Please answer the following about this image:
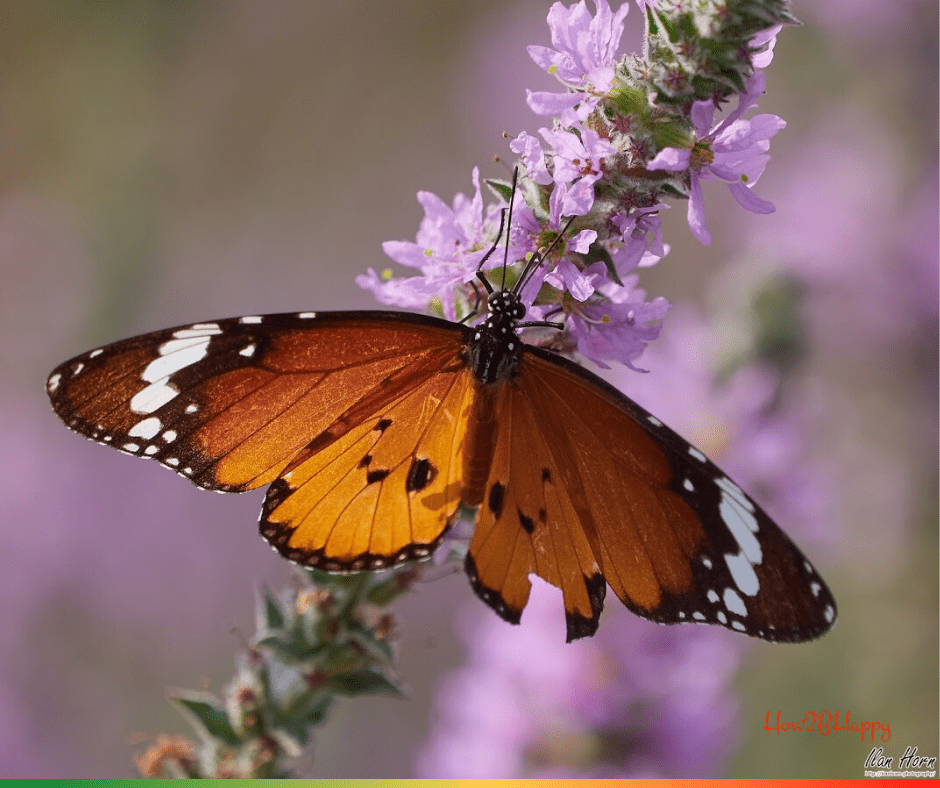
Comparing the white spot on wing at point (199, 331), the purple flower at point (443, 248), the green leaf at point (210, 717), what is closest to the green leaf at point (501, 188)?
the purple flower at point (443, 248)

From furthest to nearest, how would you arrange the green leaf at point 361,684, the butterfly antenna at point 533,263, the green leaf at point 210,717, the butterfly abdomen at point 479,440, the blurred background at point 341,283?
1. the blurred background at point 341,283
2. the green leaf at point 210,717
3. the green leaf at point 361,684
4. the butterfly abdomen at point 479,440
5. the butterfly antenna at point 533,263

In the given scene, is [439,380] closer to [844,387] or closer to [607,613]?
[607,613]

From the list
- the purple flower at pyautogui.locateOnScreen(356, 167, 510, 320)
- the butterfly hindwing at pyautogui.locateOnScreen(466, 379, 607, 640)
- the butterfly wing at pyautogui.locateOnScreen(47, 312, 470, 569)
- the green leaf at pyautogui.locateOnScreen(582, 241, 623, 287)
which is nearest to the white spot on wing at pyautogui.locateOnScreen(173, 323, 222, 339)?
the butterfly wing at pyautogui.locateOnScreen(47, 312, 470, 569)

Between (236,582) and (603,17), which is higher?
(603,17)

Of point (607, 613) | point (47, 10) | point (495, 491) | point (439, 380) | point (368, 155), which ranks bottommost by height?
point (607, 613)

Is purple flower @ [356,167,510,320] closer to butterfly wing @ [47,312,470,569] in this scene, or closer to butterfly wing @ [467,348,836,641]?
butterfly wing @ [47,312,470,569]

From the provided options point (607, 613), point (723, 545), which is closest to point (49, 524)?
point (607, 613)

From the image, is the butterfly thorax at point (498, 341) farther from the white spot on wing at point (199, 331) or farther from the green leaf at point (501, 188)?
the white spot on wing at point (199, 331)
